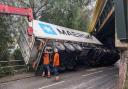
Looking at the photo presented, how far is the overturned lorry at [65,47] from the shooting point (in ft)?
55.6

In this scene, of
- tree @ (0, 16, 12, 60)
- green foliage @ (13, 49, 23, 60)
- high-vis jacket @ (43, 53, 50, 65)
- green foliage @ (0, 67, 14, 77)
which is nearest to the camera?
green foliage @ (0, 67, 14, 77)

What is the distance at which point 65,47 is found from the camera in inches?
751

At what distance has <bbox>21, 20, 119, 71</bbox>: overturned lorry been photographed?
1694 centimetres

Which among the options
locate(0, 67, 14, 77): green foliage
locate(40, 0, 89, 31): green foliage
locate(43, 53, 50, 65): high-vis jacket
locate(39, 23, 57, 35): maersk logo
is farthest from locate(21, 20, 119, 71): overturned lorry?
locate(40, 0, 89, 31): green foliage

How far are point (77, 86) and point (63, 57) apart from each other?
20.5 ft

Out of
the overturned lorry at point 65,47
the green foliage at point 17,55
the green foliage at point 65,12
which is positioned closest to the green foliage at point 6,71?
the overturned lorry at point 65,47

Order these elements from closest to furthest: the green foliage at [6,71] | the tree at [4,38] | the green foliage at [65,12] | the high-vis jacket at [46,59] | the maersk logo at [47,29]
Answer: the green foliage at [6,71] → the high-vis jacket at [46,59] → the tree at [4,38] → the maersk logo at [47,29] → the green foliage at [65,12]

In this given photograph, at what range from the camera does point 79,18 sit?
28922 mm

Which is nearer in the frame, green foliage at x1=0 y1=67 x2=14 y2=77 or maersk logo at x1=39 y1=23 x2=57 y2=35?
green foliage at x1=0 y1=67 x2=14 y2=77

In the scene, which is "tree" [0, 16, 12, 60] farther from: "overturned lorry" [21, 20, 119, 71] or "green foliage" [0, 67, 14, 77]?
"overturned lorry" [21, 20, 119, 71]

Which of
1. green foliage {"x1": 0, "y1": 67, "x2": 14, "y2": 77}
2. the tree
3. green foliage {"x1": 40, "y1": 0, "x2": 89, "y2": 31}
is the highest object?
green foliage {"x1": 40, "y1": 0, "x2": 89, "y2": 31}

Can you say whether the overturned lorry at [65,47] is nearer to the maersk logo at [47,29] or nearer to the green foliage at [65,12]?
the maersk logo at [47,29]

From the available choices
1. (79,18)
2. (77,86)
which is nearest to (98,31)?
(79,18)

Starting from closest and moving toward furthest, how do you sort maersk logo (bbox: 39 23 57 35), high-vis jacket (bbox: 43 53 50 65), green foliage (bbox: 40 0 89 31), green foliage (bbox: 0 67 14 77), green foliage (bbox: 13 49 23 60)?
1. green foliage (bbox: 0 67 14 77)
2. high-vis jacket (bbox: 43 53 50 65)
3. maersk logo (bbox: 39 23 57 35)
4. green foliage (bbox: 13 49 23 60)
5. green foliage (bbox: 40 0 89 31)
